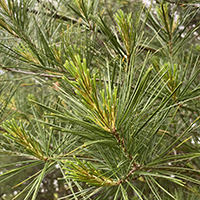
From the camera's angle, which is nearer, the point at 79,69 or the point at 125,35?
the point at 79,69

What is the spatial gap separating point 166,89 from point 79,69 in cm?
29

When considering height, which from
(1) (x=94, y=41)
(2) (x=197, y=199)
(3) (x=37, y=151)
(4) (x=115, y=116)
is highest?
(1) (x=94, y=41)

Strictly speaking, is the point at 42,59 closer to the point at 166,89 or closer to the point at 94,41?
the point at 94,41

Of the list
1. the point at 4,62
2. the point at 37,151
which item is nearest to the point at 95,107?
the point at 37,151

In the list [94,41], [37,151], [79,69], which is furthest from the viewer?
[94,41]

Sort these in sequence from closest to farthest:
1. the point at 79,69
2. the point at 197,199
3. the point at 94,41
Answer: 1. the point at 79,69
2. the point at 94,41
3. the point at 197,199

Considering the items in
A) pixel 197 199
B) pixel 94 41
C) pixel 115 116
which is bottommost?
pixel 197 199

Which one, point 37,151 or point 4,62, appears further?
point 4,62

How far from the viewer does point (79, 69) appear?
0.29 m

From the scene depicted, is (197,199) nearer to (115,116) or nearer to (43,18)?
(115,116)

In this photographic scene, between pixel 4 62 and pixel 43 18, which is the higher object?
pixel 43 18

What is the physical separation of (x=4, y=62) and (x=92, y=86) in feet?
2.01

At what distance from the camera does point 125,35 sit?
48cm

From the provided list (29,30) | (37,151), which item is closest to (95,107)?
(37,151)
